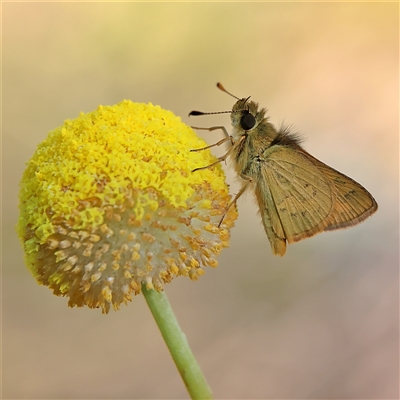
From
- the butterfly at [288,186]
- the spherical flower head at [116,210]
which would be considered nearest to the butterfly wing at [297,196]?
the butterfly at [288,186]

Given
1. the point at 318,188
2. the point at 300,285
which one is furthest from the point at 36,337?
the point at 318,188

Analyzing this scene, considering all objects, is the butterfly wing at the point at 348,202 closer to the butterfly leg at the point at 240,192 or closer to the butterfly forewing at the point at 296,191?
the butterfly forewing at the point at 296,191

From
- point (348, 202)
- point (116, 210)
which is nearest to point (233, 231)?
point (348, 202)

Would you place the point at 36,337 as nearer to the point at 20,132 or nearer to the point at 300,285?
the point at 20,132

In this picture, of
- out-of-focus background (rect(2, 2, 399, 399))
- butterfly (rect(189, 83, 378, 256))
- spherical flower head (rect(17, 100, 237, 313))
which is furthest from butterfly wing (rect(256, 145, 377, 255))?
out-of-focus background (rect(2, 2, 399, 399))

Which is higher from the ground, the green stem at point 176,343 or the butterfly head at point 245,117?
the butterfly head at point 245,117
